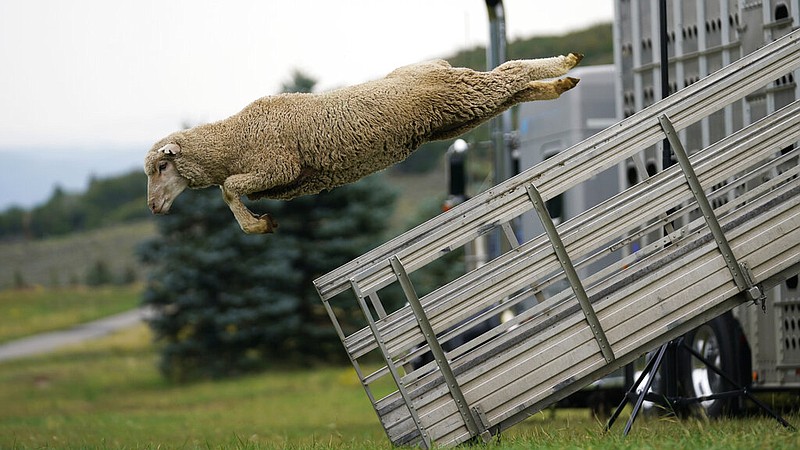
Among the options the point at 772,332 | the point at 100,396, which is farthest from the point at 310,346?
the point at 772,332

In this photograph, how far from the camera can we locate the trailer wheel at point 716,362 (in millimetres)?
9180

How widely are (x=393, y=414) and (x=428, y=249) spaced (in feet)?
3.93

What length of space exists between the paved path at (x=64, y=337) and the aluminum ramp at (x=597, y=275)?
23713 millimetres

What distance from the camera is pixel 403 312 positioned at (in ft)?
25.0

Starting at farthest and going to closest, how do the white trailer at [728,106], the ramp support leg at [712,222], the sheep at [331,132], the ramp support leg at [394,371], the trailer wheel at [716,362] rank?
the trailer wheel at [716,362]
the white trailer at [728,106]
the ramp support leg at [394,371]
the ramp support leg at [712,222]
the sheep at [331,132]

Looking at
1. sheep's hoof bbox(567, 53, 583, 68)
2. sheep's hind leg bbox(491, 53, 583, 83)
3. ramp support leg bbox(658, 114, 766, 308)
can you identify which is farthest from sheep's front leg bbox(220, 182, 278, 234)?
ramp support leg bbox(658, 114, 766, 308)

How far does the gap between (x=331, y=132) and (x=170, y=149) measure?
0.94 meters

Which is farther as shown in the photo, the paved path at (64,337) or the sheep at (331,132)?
the paved path at (64,337)

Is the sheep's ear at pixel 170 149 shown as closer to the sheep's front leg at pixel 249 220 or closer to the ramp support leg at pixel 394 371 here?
the sheep's front leg at pixel 249 220

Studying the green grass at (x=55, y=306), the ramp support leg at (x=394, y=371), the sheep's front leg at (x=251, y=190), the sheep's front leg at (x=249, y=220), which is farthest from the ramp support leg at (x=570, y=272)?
the green grass at (x=55, y=306)

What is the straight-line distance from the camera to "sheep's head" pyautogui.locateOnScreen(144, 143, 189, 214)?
6.62 m

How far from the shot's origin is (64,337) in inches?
1337

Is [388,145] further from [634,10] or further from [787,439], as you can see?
[634,10]

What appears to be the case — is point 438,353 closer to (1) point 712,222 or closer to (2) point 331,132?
(2) point 331,132
